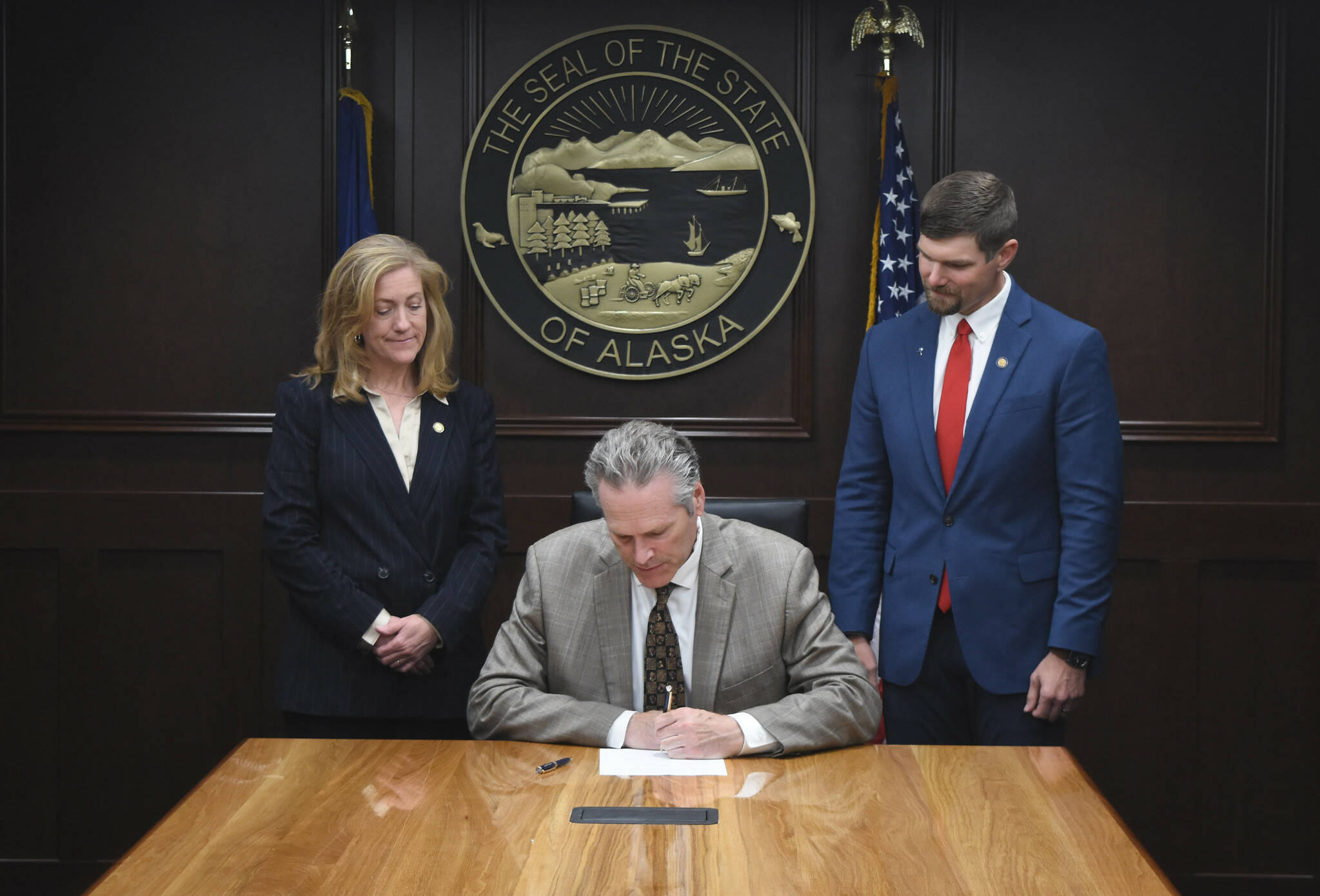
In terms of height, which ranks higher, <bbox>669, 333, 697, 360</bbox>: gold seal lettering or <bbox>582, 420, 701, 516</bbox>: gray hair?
<bbox>669, 333, 697, 360</bbox>: gold seal lettering

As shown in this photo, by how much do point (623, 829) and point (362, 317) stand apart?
52.8 inches

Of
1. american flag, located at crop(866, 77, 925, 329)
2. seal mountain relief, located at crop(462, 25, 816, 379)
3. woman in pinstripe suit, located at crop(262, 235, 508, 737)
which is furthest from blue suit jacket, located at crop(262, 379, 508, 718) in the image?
american flag, located at crop(866, 77, 925, 329)

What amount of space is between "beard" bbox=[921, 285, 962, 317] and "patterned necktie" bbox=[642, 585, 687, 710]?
79cm

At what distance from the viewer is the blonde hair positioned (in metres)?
2.48

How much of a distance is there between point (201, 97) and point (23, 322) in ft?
2.80

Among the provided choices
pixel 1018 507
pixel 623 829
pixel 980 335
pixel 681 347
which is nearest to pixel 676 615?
pixel 623 829

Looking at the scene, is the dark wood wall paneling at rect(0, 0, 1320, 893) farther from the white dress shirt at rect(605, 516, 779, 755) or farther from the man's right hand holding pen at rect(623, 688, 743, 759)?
the man's right hand holding pen at rect(623, 688, 743, 759)

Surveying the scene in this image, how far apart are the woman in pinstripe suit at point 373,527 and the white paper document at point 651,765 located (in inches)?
27.2

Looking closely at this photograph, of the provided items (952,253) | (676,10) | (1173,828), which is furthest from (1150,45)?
(1173,828)

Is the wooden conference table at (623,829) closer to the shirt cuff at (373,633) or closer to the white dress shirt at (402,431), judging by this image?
the shirt cuff at (373,633)

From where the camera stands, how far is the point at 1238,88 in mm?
3357

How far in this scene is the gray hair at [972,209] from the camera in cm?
224

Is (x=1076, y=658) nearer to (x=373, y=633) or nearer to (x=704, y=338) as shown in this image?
(x=373, y=633)

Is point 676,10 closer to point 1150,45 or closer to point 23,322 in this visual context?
point 1150,45
